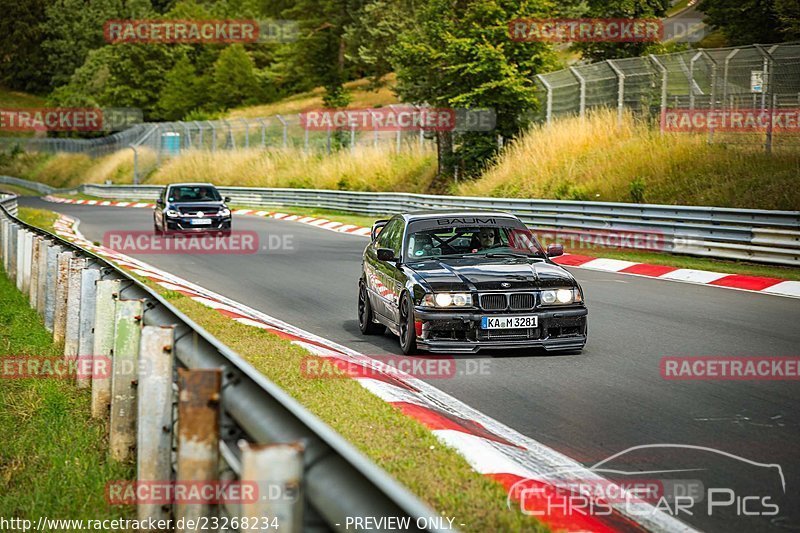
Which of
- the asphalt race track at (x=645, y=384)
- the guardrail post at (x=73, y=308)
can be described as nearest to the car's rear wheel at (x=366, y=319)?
the asphalt race track at (x=645, y=384)

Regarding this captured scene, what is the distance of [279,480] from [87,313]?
5.35m

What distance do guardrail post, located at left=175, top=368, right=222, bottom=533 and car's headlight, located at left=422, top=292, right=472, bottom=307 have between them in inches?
246

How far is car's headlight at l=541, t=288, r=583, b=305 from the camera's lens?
1052 centimetres

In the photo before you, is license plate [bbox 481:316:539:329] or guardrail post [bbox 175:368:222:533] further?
license plate [bbox 481:316:539:329]

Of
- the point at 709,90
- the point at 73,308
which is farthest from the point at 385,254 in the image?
the point at 709,90

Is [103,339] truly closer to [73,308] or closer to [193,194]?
Result: [73,308]

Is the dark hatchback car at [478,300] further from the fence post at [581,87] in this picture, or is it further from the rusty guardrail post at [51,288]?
the fence post at [581,87]

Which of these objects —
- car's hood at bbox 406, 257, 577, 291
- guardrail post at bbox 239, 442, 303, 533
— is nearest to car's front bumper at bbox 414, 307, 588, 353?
car's hood at bbox 406, 257, 577, 291

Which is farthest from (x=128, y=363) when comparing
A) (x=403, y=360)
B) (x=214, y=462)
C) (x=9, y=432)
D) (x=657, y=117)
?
(x=657, y=117)

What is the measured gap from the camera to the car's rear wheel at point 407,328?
34.7ft

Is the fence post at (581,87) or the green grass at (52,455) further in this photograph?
the fence post at (581,87)

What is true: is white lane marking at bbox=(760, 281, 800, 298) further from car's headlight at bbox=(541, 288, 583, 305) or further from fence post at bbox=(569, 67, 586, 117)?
fence post at bbox=(569, 67, 586, 117)

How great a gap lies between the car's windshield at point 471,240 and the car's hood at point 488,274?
0.99 ft

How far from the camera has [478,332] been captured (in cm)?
1041
